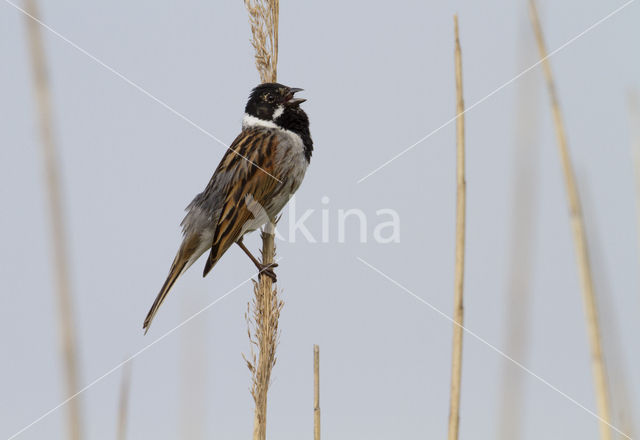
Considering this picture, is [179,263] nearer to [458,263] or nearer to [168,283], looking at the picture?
[168,283]

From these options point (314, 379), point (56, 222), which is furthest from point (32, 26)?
point (314, 379)

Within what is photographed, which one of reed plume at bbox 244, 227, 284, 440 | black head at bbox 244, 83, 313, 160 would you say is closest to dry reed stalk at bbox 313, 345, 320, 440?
reed plume at bbox 244, 227, 284, 440

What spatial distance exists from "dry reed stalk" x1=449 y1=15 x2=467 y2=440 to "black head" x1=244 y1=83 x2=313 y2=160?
238 centimetres

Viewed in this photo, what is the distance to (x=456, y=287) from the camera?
7.25 feet

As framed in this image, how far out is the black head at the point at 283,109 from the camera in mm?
4523

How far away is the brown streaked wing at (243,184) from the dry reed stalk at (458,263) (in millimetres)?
2094

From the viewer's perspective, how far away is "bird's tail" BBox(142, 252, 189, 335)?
12.3 feet

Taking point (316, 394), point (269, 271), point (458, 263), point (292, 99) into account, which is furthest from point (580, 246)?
point (292, 99)

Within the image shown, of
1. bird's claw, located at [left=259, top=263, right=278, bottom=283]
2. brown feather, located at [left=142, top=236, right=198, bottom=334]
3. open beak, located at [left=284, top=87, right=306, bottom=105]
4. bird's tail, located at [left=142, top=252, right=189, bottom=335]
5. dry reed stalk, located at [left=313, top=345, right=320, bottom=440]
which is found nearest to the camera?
dry reed stalk, located at [left=313, top=345, right=320, bottom=440]

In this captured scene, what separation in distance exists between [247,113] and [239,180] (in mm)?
675

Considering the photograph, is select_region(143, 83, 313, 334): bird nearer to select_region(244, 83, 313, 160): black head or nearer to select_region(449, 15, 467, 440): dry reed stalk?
select_region(244, 83, 313, 160): black head

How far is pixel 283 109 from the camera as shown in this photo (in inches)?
181

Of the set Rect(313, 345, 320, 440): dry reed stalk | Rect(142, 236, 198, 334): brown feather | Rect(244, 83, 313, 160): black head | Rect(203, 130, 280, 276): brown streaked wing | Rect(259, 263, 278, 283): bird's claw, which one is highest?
Rect(244, 83, 313, 160): black head

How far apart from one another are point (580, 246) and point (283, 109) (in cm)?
291
